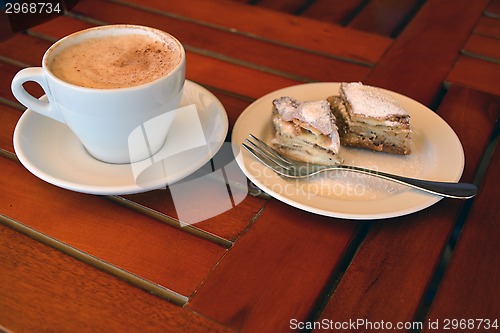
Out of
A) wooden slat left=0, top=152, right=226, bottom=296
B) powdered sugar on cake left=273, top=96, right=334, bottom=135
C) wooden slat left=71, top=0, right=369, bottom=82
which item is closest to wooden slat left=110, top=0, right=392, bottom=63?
wooden slat left=71, top=0, right=369, bottom=82

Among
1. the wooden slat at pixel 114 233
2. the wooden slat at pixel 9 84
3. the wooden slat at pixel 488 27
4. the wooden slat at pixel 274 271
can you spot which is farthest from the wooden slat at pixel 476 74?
the wooden slat at pixel 9 84

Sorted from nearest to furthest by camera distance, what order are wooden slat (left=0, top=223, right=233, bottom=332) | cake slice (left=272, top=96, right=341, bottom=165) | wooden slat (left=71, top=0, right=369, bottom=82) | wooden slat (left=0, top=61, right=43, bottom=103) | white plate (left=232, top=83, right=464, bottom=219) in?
wooden slat (left=0, top=223, right=233, bottom=332), white plate (left=232, top=83, right=464, bottom=219), cake slice (left=272, top=96, right=341, bottom=165), wooden slat (left=0, top=61, right=43, bottom=103), wooden slat (left=71, top=0, right=369, bottom=82)

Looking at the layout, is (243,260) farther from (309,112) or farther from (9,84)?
(9,84)

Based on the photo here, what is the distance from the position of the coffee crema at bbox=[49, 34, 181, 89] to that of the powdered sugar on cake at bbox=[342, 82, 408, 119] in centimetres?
28

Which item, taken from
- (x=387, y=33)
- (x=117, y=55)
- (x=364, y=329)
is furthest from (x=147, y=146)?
(x=387, y=33)

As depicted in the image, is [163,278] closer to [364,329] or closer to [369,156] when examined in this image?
[364,329]

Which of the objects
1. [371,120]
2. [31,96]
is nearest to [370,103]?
[371,120]

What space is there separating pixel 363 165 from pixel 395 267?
0.66 ft

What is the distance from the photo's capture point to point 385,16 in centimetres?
125

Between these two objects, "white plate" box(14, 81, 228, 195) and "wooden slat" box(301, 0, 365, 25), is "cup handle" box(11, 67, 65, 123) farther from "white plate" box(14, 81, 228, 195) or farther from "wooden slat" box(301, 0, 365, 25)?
"wooden slat" box(301, 0, 365, 25)

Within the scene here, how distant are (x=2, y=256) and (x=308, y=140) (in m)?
0.44

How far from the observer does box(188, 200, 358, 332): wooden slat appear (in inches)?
21.3

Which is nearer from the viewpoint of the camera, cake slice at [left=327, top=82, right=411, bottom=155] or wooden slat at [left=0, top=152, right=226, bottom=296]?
wooden slat at [left=0, top=152, right=226, bottom=296]

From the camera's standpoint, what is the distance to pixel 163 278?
0.58m
